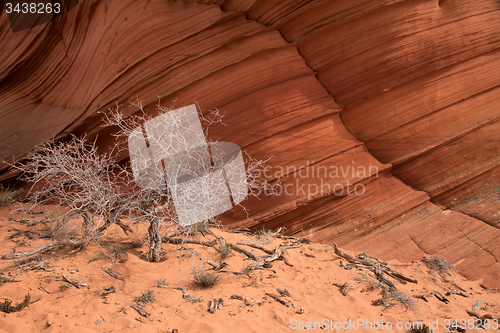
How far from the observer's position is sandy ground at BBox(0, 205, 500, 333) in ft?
10.9

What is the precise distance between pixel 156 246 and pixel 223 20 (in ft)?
13.5

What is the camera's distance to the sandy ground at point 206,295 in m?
3.33

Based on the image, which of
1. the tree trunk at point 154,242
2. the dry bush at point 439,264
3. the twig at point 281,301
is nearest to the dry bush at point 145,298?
the tree trunk at point 154,242

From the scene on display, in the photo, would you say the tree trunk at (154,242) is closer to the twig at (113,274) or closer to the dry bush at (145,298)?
the twig at (113,274)

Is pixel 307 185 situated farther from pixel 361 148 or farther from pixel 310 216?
pixel 361 148

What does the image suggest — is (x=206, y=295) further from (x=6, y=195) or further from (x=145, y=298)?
(x=6, y=195)

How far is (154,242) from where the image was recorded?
4.64 m

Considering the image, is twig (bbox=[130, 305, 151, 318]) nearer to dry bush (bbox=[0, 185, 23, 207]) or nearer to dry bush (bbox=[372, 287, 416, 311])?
dry bush (bbox=[372, 287, 416, 311])

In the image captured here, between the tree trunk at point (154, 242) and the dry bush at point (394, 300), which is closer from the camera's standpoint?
the dry bush at point (394, 300)

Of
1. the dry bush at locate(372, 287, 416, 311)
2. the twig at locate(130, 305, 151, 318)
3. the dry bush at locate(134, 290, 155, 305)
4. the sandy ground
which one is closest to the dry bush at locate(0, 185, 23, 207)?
the sandy ground

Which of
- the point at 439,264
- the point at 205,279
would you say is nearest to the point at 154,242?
the point at 205,279

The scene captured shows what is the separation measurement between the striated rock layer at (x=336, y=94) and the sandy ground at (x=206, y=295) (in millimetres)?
1326

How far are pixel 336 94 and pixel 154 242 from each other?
4226mm

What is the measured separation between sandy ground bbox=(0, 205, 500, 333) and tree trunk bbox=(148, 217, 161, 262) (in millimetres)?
123
